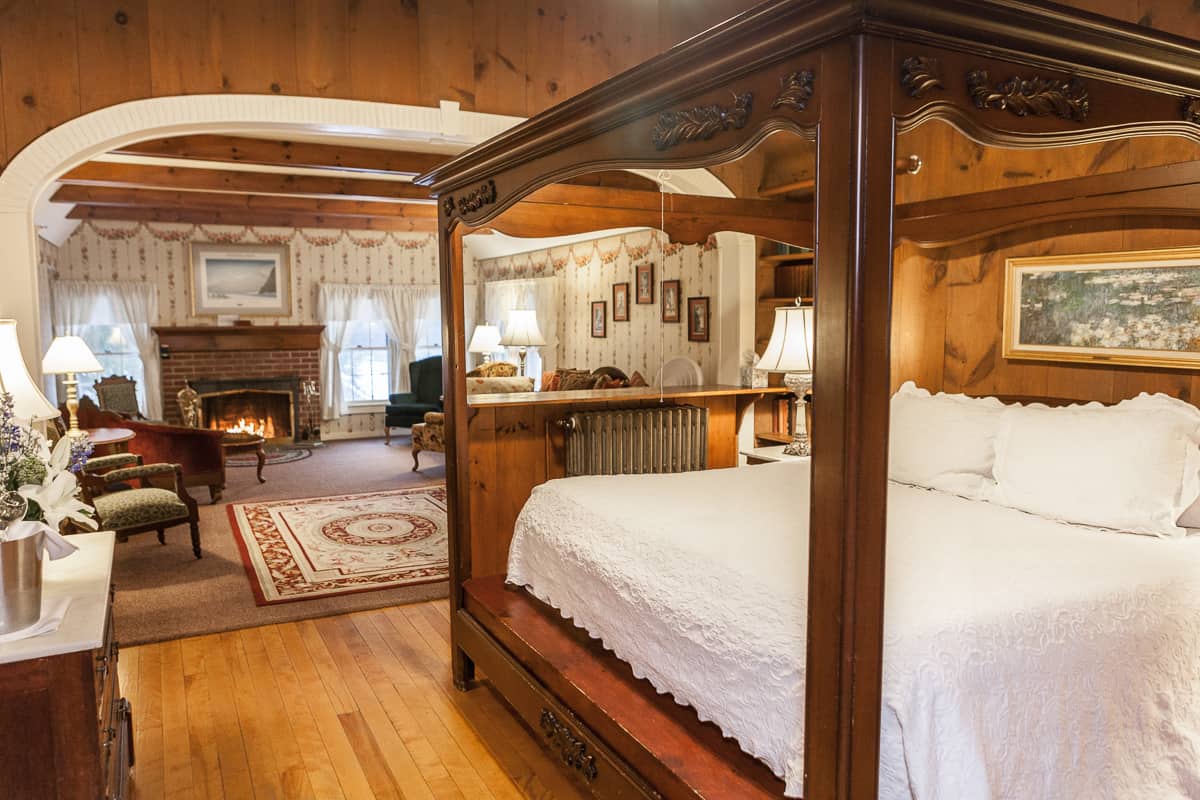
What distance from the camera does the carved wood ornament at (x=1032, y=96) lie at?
1.48 metres

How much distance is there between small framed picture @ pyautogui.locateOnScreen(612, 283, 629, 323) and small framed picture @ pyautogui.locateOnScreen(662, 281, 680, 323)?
2.37 feet

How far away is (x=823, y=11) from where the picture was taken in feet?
4.46

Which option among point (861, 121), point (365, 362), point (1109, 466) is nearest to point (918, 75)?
point (861, 121)

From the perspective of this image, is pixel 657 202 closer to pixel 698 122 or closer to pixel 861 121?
pixel 698 122

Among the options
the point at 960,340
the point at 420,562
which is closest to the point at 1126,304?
the point at 960,340

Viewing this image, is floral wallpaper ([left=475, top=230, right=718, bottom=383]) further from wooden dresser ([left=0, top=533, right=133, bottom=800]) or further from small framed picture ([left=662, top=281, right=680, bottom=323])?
wooden dresser ([left=0, top=533, right=133, bottom=800])

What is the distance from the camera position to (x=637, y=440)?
193 inches

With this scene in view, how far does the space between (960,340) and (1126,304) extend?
2.64ft

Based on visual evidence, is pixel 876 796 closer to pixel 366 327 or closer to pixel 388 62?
pixel 388 62

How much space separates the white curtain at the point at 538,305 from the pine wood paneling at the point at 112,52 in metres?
5.76

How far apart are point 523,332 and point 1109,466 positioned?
658 cm

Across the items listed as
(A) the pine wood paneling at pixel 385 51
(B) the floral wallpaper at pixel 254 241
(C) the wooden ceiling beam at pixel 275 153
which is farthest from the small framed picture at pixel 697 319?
(B) the floral wallpaper at pixel 254 241

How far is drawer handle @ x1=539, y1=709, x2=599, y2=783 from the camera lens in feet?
7.74

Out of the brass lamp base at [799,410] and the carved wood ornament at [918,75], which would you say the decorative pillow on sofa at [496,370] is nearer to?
the brass lamp base at [799,410]
